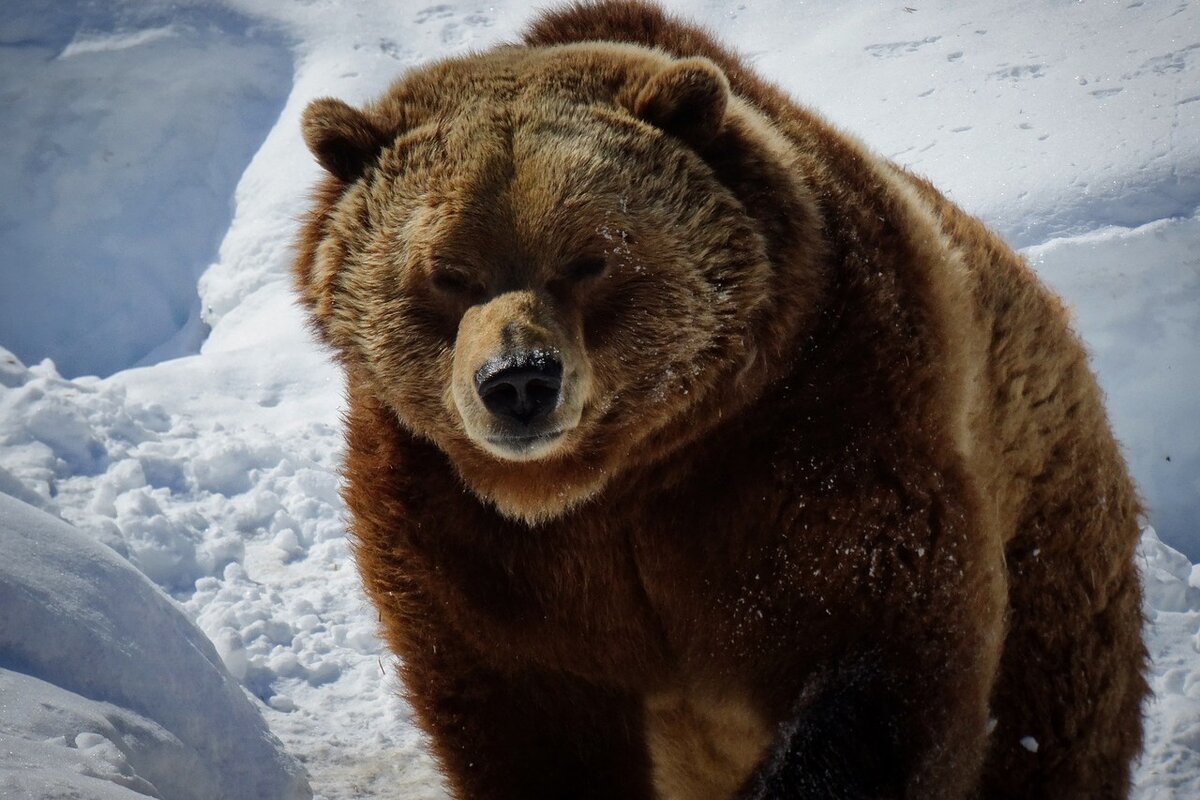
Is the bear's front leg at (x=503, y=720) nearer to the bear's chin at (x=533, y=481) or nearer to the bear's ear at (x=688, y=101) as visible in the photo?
the bear's chin at (x=533, y=481)

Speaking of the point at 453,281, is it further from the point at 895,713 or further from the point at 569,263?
the point at 895,713

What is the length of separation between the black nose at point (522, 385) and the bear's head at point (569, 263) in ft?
0.03

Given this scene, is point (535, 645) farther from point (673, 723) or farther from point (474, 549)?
point (673, 723)

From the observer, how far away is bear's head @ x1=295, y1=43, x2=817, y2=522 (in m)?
3.17

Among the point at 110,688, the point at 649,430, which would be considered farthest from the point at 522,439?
the point at 110,688

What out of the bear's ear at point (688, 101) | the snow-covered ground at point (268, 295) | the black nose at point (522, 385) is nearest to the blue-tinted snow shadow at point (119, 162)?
the snow-covered ground at point (268, 295)

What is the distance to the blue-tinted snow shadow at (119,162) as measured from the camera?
28.4 ft

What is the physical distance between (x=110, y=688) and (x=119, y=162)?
252 inches

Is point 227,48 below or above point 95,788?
below

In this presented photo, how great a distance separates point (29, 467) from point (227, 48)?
17.0 ft

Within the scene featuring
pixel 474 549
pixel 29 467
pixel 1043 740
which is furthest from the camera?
pixel 29 467

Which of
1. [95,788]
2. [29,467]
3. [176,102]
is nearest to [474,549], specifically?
[95,788]

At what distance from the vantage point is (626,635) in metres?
3.57

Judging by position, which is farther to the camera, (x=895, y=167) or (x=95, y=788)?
(x=895, y=167)
